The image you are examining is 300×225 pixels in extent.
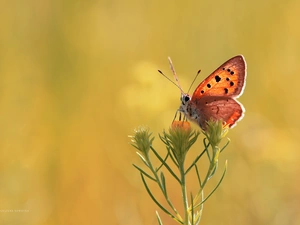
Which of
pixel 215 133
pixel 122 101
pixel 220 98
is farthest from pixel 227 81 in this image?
pixel 122 101

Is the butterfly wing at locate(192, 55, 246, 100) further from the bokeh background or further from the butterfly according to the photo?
the bokeh background

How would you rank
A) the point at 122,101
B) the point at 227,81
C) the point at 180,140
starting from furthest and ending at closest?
the point at 122,101
the point at 227,81
the point at 180,140

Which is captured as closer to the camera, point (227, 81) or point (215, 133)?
point (215, 133)

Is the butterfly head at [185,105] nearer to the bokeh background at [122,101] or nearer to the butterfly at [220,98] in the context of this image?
the butterfly at [220,98]

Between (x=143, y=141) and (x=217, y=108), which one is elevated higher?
(x=217, y=108)

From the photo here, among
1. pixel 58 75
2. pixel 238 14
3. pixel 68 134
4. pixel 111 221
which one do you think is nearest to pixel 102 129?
pixel 68 134

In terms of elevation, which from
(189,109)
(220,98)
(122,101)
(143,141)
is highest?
(220,98)

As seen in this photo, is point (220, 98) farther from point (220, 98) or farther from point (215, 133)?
point (215, 133)

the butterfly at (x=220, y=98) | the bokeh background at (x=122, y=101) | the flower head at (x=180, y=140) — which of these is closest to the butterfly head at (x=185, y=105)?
the butterfly at (x=220, y=98)
